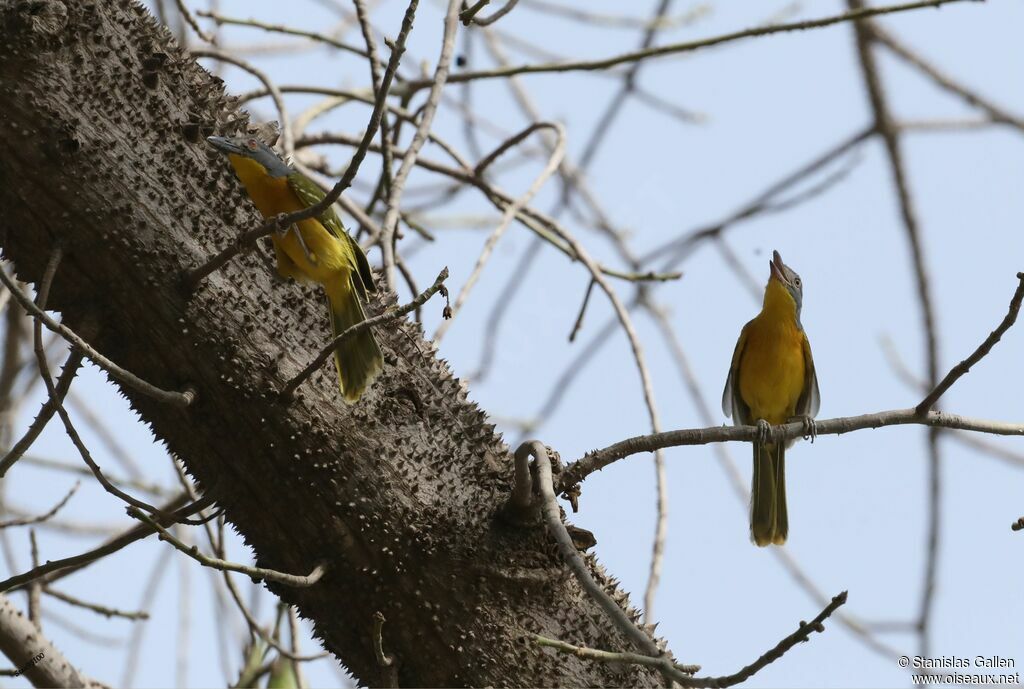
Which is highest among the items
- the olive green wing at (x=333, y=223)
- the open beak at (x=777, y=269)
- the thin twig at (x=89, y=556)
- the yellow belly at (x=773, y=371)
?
the open beak at (x=777, y=269)

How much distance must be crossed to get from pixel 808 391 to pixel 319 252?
3498mm

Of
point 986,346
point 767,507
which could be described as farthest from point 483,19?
point 767,507

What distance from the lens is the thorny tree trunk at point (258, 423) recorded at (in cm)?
241

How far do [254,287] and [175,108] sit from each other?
51 centimetres

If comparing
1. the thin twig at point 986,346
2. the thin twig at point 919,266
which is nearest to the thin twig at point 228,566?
the thin twig at point 986,346

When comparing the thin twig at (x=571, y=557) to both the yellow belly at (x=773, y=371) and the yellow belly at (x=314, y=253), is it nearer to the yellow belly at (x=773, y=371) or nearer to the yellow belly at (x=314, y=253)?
the yellow belly at (x=314, y=253)

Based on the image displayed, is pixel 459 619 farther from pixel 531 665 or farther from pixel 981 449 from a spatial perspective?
pixel 981 449

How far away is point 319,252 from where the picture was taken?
2910 millimetres

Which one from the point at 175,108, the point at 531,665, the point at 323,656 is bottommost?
the point at 531,665

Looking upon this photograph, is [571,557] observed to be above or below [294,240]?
below

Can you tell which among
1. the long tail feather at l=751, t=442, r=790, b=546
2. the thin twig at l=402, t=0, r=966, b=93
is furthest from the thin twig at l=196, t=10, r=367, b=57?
the long tail feather at l=751, t=442, r=790, b=546

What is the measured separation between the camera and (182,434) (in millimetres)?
2434

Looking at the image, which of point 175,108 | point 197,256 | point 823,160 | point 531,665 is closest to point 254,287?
point 197,256

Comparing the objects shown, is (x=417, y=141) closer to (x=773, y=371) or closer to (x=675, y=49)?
(x=675, y=49)
